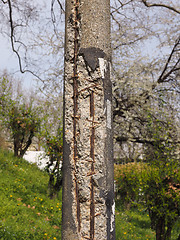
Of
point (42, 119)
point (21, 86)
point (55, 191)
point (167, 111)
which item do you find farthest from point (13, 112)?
point (21, 86)

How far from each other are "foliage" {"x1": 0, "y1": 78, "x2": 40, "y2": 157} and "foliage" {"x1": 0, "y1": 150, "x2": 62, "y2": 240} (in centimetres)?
186

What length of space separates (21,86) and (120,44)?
779 inches

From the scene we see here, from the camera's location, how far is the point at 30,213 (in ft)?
17.3

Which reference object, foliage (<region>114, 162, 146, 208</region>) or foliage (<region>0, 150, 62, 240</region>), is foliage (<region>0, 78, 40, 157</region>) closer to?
foliage (<region>0, 150, 62, 240</region>)

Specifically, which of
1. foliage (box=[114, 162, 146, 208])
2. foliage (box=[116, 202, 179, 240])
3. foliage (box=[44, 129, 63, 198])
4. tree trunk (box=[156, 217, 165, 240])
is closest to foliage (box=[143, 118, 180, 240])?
tree trunk (box=[156, 217, 165, 240])

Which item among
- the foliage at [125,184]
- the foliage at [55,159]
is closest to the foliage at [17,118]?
the foliage at [55,159]

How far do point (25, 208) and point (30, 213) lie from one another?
166mm

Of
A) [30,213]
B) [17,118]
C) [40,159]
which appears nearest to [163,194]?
[30,213]

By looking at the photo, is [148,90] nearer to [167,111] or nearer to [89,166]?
[167,111]

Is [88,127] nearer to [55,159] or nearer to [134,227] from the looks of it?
[55,159]

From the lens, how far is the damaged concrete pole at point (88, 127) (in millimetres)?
1121

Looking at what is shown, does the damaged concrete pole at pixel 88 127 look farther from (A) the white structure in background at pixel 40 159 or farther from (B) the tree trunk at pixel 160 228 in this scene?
(A) the white structure in background at pixel 40 159

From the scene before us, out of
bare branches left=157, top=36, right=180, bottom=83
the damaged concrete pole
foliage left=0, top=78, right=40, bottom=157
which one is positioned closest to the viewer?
the damaged concrete pole

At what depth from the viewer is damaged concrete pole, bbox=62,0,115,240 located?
1121mm
